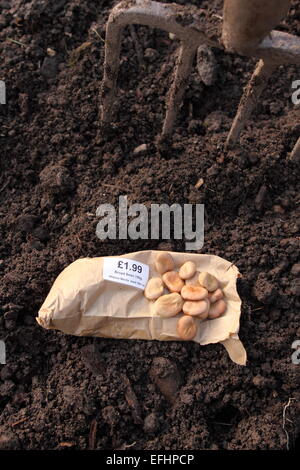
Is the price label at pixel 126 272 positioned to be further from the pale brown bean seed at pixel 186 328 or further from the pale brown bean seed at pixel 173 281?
the pale brown bean seed at pixel 186 328

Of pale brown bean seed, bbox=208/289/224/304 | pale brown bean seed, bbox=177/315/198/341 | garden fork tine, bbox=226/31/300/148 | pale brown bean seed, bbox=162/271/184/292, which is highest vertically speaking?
garden fork tine, bbox=226/31/300/148

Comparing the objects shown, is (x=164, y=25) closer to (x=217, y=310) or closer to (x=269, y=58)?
(x=269, y=58)

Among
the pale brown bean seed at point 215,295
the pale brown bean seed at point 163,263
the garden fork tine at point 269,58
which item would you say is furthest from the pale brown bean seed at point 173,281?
the garden fork tine at point 269,58

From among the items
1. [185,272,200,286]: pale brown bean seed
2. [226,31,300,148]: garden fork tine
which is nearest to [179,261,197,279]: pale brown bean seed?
[185,272,200,286]: pale brown bean seed

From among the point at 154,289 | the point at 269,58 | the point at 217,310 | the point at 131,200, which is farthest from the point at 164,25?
the point at 217,310

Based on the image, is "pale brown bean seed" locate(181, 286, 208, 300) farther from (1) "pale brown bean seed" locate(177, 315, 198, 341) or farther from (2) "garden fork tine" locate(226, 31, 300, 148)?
(2) "garden fork tine" locate(226, 31, 300, 148)

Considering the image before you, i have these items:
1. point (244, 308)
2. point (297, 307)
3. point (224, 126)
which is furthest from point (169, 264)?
point (224, 126)
